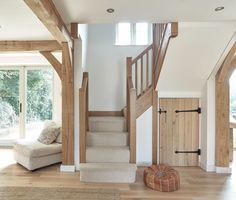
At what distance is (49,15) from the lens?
7.55 feet

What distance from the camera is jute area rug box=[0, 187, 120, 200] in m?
2.61

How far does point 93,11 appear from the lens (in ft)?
9.12

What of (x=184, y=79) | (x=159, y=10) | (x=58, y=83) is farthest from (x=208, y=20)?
(x=58, y=83)

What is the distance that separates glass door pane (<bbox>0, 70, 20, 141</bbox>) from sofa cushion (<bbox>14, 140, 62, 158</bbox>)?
1.74 metres

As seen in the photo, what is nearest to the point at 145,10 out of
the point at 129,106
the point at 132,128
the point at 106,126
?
the point at 129,106

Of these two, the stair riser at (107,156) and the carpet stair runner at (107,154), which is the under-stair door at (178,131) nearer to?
the carpet stair runner at (107,154)

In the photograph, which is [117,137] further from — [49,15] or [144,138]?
[49,15]

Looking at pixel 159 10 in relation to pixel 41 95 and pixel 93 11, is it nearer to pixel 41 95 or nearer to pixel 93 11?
pixel 93 11

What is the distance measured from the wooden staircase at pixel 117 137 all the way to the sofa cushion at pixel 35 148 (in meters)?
0.69

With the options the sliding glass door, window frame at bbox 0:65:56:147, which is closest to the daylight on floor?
window frame at bbox 0:65:56:147

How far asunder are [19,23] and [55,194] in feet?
8.08

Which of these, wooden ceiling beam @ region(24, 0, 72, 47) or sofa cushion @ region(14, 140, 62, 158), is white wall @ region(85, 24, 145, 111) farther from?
wooden ceiling beam @ region(24, 0, 72, 47)

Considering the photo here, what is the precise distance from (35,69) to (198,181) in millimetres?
4502

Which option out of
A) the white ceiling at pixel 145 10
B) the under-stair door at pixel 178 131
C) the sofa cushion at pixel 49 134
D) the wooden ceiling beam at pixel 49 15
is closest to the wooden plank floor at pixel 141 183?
the under-stair door at pixel 178 131
